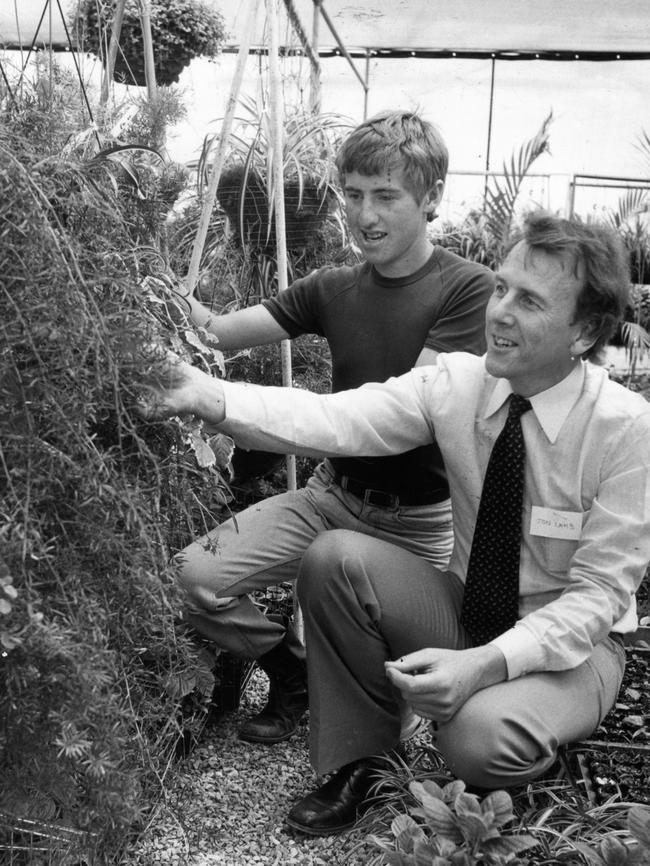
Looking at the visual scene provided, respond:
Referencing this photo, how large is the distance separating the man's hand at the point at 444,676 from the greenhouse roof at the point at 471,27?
6.02m

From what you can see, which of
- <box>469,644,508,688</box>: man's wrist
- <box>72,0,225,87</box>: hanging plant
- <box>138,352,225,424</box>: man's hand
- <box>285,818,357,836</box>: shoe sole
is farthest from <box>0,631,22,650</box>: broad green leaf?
<box>72,0,225,87</box>: hanging plant

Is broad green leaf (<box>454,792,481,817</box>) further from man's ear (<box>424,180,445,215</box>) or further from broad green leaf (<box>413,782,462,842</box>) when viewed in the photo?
man's ear (<box>424,180,445,215</box>)

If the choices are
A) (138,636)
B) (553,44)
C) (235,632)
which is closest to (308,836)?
(235,632)

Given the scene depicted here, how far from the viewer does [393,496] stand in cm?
235

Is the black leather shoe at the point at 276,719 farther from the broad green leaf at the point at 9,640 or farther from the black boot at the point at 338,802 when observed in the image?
the broad green leaf at the point at 9,640

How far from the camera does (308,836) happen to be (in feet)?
6.52

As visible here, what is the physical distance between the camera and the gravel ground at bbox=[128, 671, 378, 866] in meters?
1.91

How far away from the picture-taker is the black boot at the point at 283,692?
243 cm

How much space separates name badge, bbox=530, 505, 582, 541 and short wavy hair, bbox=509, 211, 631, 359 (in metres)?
0.35

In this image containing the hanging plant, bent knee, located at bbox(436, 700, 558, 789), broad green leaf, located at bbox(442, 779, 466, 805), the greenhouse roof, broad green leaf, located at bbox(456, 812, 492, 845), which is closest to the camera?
broad green leaf, located at bbox(456, 812, 492, 845)

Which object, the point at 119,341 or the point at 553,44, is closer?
the point at 119,341

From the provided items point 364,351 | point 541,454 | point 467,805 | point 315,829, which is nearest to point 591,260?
point 541,454

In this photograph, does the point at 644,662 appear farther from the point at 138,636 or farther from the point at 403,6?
the point at 403,6

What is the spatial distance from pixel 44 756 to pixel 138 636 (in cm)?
21
